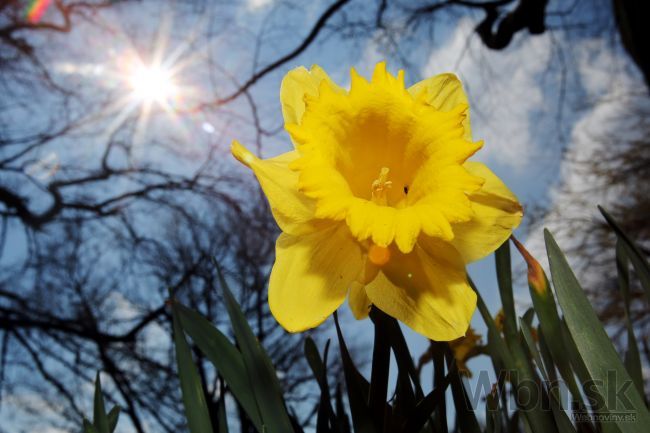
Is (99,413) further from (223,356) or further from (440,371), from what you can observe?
(440,371)

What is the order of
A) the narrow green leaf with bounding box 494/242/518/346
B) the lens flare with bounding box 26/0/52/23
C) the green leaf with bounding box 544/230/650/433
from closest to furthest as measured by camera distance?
the green leaf with bounding box 544/230/650/433
the narrow green leaf with bounding box 494/242/518/346
the lens flare with bounding box 26/0/52/23

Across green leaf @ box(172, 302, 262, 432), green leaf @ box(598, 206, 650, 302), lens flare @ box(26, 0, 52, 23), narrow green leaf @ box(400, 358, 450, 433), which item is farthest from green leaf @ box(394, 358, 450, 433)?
lens flare @ box(26, 0, 52, 23)

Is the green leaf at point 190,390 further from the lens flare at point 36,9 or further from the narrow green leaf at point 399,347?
the lens flare at point 36,9

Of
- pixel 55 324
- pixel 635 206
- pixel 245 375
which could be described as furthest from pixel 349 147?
pixel 635 206

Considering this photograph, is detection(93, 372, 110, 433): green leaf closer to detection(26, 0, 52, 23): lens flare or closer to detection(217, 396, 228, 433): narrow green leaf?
detection(217, 396, 228, 433): narrow green leaf

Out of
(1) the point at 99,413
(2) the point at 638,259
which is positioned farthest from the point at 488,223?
(1) the point at 99,413
